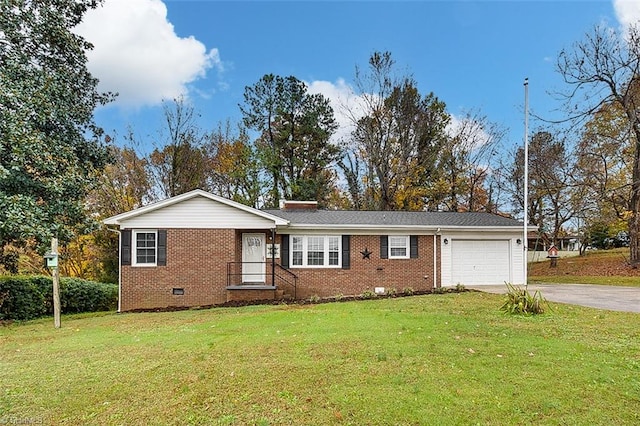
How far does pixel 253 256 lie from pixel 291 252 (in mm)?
1459

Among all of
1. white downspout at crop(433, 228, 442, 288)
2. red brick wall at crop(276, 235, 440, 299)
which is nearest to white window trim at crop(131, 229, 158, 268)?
red brick wall at crop(276, 235, 440, 299)

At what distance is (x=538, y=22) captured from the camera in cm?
1599

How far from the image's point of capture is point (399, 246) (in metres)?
16.0

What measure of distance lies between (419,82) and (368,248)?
17419 mm

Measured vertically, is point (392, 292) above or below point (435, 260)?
below

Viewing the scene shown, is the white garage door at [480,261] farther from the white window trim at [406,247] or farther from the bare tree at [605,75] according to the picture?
the bare tree at [605,75]

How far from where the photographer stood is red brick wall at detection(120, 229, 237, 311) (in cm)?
1447

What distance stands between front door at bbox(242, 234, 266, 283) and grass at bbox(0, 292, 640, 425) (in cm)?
654

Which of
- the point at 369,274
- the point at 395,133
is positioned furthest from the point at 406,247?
the point at 395,133

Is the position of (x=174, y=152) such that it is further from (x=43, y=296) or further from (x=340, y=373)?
(x=340, y=373)

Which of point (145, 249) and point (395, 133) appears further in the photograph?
point (395, 133)

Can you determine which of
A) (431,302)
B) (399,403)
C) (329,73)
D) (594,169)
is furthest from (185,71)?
(594,169)

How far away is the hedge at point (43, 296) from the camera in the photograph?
12711mm

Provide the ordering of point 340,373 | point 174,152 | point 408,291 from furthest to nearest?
point 174,152 → point 408,291 → point 340,373
